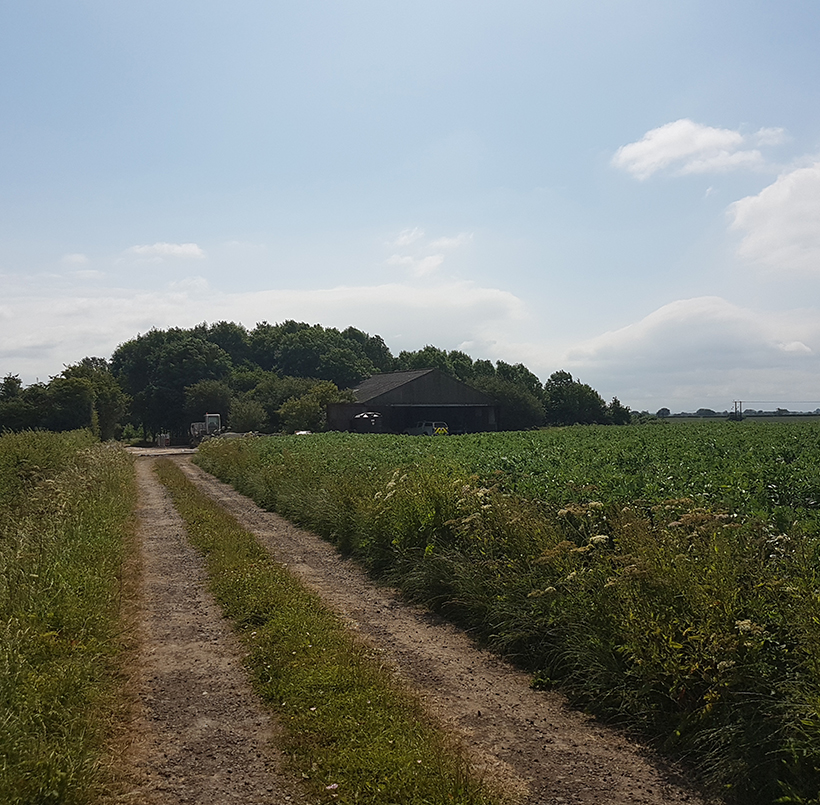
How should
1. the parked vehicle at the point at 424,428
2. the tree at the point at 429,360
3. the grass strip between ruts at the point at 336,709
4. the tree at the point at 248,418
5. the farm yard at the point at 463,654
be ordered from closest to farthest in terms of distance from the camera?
the grass strip between ruts at the point at 336,709 → the farm yard at the point at 463,654 → the parked vehicle at the point at 424,428 → the tree at the point at 248,418 → the tree at the point at 429,360

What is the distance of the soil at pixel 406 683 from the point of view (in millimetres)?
4266

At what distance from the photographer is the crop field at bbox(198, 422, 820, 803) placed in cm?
430

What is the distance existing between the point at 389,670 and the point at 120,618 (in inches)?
142

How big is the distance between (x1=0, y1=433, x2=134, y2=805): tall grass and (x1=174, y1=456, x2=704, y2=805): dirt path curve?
2607mm

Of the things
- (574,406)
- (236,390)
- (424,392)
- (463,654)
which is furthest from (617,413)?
(463,654)

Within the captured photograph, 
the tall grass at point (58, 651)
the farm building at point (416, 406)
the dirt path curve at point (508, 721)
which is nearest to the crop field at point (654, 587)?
the dirt path curve at point (508, 721)

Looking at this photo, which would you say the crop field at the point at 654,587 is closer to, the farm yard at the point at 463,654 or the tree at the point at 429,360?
the farm yard at the point at 463,654

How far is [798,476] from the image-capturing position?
28.9 ft

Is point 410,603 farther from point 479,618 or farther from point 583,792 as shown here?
point 583,792

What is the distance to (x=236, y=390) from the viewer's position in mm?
81625

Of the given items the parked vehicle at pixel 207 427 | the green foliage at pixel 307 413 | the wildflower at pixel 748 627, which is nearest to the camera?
the wildflower at pixel 748 627

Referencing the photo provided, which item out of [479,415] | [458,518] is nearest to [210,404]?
[479,415]

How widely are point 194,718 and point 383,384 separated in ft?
211

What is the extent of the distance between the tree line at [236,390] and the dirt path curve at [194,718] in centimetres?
4711
